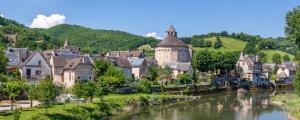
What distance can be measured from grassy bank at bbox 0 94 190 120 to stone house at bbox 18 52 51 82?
16.7 metres

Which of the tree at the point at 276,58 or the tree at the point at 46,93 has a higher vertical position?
the tree at the point at 276,58

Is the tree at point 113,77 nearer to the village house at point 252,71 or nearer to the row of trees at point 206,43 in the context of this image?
the village house at point 252,71

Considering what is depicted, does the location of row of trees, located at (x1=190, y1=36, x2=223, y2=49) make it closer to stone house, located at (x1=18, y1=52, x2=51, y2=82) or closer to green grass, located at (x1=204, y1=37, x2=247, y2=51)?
green grass, located at (x1=204, y1=37, x2=247, y2=51)

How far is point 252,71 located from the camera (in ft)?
381

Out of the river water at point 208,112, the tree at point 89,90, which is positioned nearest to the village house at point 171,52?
the river water at point 208,112

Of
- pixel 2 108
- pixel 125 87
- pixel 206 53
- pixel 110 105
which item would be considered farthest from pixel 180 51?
pixel 2 108

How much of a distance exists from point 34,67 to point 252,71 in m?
66.3

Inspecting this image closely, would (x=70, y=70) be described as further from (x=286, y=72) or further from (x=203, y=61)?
(x=286, y=72)

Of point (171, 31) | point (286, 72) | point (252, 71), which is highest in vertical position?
point (171, 31)

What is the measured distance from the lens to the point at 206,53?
99812mm

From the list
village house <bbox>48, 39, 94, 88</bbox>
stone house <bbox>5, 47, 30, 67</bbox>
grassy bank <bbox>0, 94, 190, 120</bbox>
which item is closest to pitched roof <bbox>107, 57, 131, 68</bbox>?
village house <bbox>48, 39, 94, 88</bbox>

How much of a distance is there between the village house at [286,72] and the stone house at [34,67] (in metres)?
77.5

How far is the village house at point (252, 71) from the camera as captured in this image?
116 m

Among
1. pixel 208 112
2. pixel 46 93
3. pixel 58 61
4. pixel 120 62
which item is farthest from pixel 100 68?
Answer: pixel 46 93
